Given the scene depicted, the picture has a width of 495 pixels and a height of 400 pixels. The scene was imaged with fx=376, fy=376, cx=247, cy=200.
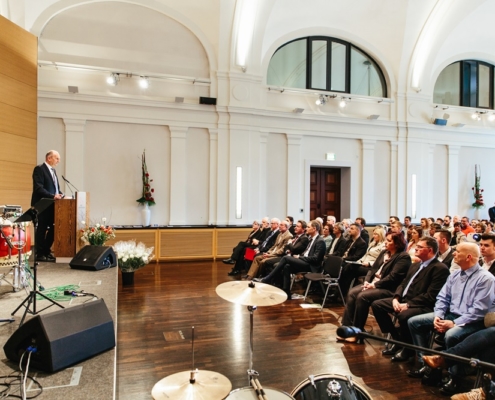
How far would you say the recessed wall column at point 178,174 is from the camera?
9.52 m

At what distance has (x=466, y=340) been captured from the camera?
2.98 m

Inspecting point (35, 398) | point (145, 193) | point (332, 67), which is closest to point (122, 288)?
point (145, 193)

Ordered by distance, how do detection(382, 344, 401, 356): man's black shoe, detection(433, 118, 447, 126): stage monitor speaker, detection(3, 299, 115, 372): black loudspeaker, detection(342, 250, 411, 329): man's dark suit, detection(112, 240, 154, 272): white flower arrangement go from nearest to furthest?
detection(3, 299, 115, 372): black loudspeaker → detection(382, 344, 401, 356): man's black shoe → detection(342, 250, 411, 329): man's dark suit → detection(112, 240, 154, 272): white flower arrangement → detection(433, 118, 447, 126): stage monitor speaker

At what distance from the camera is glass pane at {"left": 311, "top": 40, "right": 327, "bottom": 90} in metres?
10.9

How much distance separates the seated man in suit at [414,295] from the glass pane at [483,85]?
36.5 feet

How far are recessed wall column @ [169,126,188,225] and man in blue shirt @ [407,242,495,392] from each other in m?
6.99

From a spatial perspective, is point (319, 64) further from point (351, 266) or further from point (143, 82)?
point (351, 266)

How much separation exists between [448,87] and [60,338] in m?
13.3

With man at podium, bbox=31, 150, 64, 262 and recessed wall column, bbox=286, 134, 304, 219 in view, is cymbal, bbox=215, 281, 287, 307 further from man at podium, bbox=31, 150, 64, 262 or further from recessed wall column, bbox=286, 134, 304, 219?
recessed wall column, bbox=286, 134, 304, 219

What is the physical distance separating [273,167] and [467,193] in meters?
6.60

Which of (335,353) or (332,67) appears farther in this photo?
(332,67)

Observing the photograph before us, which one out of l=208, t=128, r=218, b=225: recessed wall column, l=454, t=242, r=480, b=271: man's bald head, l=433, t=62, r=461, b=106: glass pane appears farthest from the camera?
l=433, t=62, r=461, b=106: glass pane

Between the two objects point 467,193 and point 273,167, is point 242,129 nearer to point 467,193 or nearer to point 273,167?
point 273,167

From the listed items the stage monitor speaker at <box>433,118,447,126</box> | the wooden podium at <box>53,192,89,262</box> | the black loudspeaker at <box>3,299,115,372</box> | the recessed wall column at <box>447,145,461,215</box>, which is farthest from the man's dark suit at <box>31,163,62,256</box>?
the recessed wall column at <box>447,145,461,215</box>
